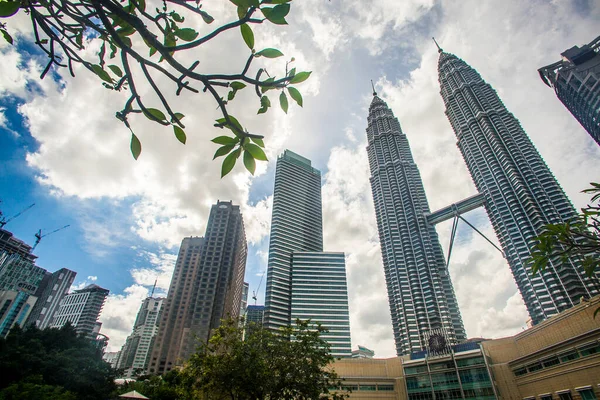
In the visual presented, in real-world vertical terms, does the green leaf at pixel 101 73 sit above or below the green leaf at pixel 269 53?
above

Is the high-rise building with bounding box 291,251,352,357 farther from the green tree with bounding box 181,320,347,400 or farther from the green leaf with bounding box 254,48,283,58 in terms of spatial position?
the green leaf with bounding box 254,48,283,58

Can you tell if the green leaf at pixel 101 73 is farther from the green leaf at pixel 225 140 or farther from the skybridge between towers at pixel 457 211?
the skybridge between towers at pixel 457 211

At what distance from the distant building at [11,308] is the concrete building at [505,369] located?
111734 mm

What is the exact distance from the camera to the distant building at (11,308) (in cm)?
9088

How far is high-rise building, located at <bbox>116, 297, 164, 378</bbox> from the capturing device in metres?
150

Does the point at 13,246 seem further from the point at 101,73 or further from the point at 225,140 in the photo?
the point at 225,140

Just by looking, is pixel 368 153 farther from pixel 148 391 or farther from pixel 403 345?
pixel 148 391

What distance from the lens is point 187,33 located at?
170 cm

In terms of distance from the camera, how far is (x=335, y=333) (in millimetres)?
92062

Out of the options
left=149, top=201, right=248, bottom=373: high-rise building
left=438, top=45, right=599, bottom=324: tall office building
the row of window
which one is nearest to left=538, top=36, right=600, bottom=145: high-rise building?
left=438, top=45, right=599, bottom=324: tall office building

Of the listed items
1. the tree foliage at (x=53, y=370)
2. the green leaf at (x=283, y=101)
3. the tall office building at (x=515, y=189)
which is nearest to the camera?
the green leaf at (x=283, y=101)

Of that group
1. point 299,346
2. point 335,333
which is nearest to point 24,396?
point 299,346

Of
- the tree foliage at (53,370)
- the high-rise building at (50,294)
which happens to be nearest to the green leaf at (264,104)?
the tree foliage at (53,370)

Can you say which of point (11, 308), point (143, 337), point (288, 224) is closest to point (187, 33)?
point (288, 224)
